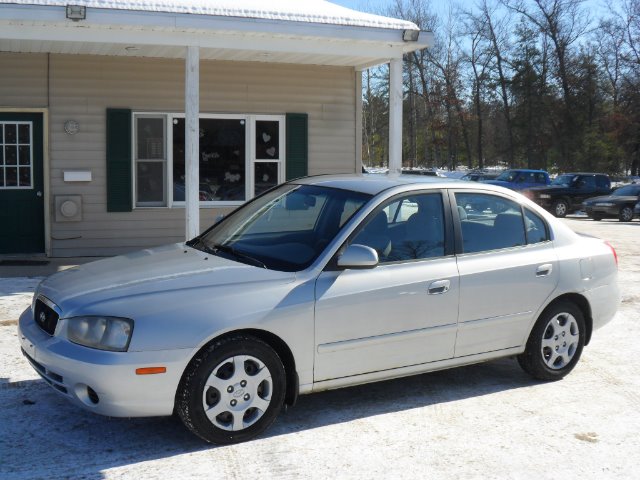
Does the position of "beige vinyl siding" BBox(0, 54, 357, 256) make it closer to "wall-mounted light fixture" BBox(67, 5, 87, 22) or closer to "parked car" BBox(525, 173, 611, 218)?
"wall-mounted light fixture" BBox(67, 5, 87, 22)

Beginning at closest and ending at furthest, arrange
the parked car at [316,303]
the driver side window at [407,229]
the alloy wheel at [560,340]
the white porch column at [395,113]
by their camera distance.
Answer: the parked car at [316,303] → the driver side window at [407,229] → the alloy wheel at [560,340] → the white porch column at [395,113]

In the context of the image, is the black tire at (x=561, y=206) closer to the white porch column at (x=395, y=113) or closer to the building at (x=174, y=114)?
the building at (x=174, y=114)

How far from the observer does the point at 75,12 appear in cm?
904

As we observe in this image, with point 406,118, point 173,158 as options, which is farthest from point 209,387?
point 406,118

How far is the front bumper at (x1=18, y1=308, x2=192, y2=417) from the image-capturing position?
14.1ft

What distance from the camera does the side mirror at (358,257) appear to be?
193 inches

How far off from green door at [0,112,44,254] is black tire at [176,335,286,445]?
27.0ft

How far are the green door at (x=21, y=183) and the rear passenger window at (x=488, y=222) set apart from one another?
8.03 m

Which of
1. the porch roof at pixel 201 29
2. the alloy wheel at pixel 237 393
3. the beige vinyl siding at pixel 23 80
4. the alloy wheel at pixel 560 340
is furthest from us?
the beige vinyl siding at pixel 23 80

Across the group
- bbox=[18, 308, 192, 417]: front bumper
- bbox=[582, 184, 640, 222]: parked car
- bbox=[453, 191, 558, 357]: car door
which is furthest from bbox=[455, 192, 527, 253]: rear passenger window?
bbox=[582, 184, 640, 222]: parked car

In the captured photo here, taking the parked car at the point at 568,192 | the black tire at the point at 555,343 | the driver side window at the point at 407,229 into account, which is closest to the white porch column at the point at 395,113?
the black tire at the point at 555,343

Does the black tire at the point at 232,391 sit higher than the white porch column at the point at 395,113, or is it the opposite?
the white porch column at the point at 395,113

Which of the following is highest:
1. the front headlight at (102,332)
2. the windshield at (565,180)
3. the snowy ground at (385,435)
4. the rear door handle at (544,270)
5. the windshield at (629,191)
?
the windshield at (565,180)

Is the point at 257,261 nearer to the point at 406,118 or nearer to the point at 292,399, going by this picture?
the point at 292,399
